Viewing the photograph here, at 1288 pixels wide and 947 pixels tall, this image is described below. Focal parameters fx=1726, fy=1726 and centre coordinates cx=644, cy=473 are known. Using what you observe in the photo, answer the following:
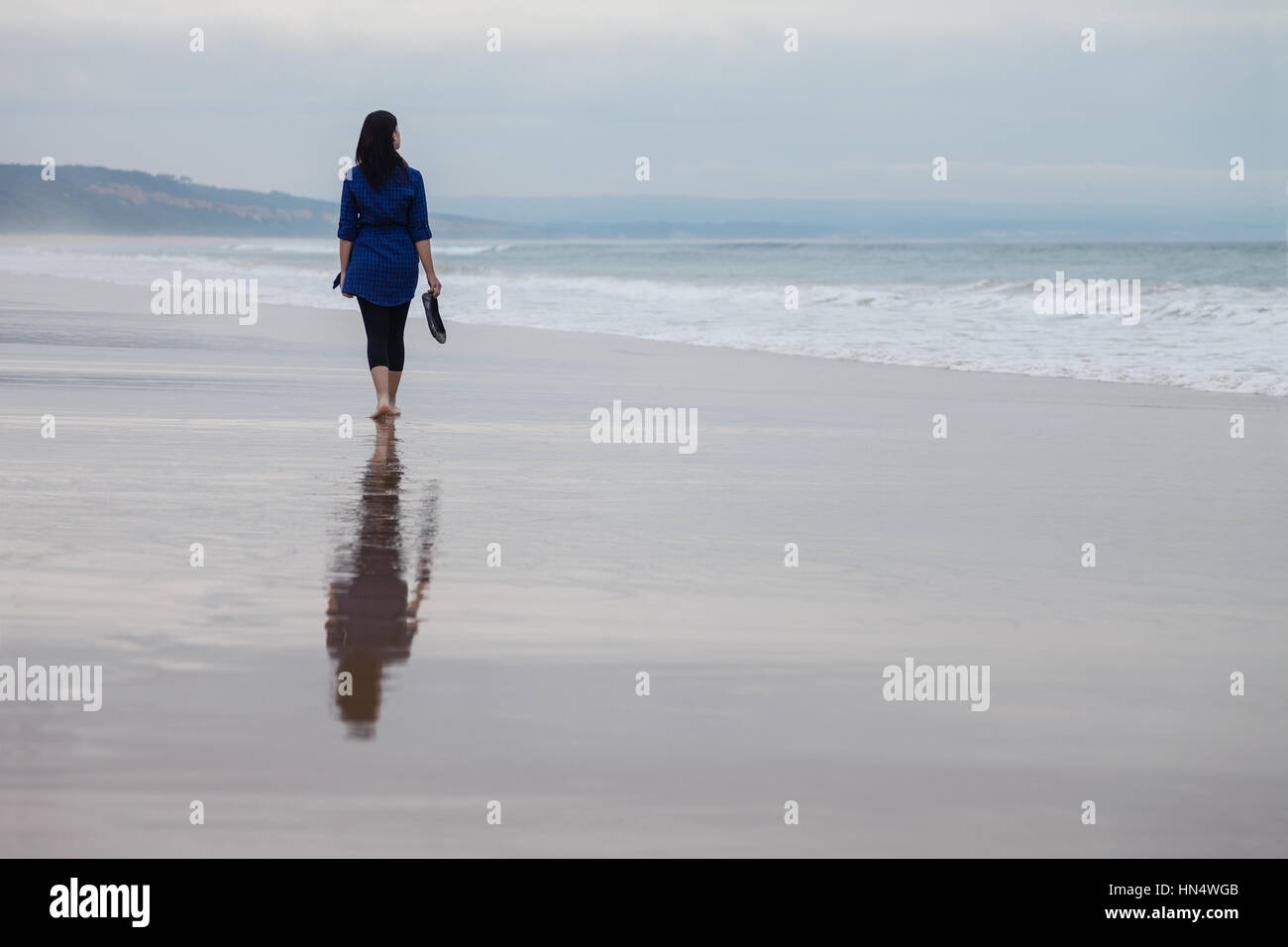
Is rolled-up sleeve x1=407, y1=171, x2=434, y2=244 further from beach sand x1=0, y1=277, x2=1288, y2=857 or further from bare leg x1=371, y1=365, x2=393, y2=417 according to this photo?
beach sand x1=0, y1=277, x2=1288, y2=857

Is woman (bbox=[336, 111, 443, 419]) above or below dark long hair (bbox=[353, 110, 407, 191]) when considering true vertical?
below

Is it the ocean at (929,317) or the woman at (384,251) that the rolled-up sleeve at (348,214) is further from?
the ocean at (929,317)

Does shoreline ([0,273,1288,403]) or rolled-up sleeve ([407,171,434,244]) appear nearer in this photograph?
rolled-up sleeve ([407,171,434,244])

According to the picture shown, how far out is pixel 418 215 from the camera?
10.0 m

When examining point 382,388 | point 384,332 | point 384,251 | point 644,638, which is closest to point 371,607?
point 644,638

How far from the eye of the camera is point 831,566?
5555 mm

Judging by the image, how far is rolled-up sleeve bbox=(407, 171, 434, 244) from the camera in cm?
1002

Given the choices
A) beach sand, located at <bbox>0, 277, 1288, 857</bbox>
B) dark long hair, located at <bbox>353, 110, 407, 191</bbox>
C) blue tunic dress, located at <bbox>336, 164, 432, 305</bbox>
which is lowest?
beach sand, located at <bbox>0, 277, 1288, 857</bbox>

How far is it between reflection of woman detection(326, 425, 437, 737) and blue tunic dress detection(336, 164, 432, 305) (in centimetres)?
346

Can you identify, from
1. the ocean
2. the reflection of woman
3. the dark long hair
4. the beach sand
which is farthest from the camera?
the ocean

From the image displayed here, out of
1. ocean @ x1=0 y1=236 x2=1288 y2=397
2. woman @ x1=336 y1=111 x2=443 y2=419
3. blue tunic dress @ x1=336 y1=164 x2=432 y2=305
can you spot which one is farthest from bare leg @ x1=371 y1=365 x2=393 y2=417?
ocean @ x1=0 y1=236 x2=1288 y2=397

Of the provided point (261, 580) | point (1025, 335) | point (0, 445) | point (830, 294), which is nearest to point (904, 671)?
point (261, 580)

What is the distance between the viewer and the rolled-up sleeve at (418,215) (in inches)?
394

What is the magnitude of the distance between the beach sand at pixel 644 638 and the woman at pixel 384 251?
790 millimetres
